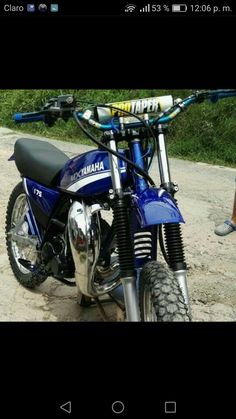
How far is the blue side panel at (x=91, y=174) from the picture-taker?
5.93ft

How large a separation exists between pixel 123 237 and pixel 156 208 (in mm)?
154

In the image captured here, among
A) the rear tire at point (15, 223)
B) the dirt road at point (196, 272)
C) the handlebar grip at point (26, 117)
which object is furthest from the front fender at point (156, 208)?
the rear tire at point (15, 223)

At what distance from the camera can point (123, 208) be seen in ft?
5.34

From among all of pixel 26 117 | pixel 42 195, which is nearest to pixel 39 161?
pixel 42 195

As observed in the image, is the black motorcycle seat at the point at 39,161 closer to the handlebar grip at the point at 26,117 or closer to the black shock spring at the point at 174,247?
the handlebar grip at the point at 26,117
